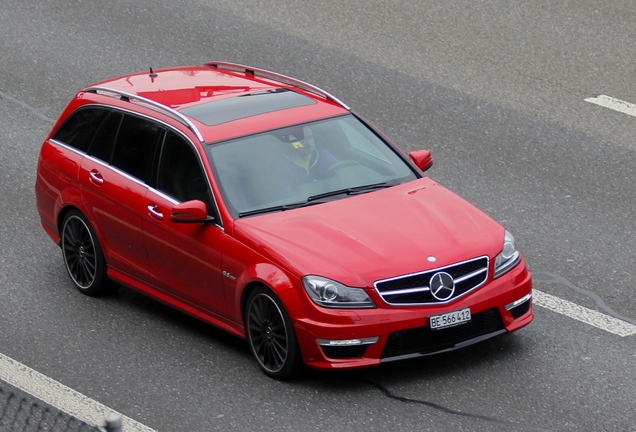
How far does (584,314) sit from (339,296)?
221 cm

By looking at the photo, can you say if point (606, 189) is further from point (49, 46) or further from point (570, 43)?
point (49, 46)

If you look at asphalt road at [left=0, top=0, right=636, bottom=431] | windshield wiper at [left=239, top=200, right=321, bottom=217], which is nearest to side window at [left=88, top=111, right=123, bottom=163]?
asphalt road at [left=0, top=0, right=636, bottom=431]

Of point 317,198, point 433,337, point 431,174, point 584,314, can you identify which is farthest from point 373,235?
point 431,174

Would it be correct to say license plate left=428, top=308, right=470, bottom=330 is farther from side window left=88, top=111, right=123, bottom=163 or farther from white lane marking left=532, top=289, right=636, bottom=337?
side window left=88, top=111, right=123, bottom=163

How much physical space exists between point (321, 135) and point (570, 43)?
654 centimetres

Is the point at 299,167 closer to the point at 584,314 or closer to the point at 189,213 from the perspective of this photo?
the point at 189,213


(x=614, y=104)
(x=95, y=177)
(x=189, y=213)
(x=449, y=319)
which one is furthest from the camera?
(x=614, y=104)

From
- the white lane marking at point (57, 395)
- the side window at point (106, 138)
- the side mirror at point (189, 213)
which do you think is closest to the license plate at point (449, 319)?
the side mirror at point (189, 213)

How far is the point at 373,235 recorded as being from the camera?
7.96 m

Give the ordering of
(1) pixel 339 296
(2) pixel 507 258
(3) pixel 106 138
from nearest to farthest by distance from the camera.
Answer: (1) pixel 339 296 < (2) pixel 507 258 < (3) pixel 106 138

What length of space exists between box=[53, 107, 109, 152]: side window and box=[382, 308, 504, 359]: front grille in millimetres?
3356

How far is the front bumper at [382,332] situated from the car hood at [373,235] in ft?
0.73

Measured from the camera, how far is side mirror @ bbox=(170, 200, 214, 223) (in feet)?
27.0

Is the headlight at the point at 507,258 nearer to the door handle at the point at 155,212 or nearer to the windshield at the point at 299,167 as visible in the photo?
the windshield at the point at 299,167
